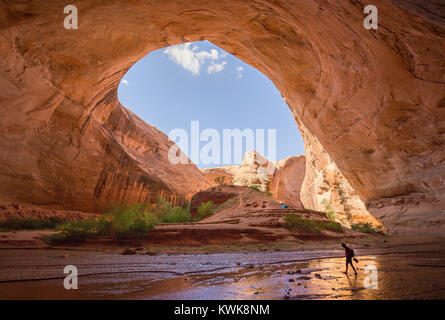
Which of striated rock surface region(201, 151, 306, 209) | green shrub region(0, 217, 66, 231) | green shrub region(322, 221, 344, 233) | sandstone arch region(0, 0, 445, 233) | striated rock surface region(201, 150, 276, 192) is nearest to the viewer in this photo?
sandstone arch region(0, 0, 445, 233)

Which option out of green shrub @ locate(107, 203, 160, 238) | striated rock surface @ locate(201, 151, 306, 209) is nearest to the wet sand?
green shrub @ locate(107, 203, 160, 238)

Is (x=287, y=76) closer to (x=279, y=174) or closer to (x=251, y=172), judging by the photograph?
(x=251, y=172)

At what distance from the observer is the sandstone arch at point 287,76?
8.40m

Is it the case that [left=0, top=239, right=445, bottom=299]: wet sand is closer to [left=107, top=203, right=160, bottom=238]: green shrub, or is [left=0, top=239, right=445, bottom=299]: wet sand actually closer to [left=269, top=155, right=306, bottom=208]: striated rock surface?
[left=107, top=203, right=160, bottom=238]: green shrub

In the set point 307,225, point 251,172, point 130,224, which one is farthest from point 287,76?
point 251,172

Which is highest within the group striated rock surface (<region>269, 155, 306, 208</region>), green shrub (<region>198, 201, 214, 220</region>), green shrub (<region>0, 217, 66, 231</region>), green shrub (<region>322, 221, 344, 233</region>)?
striated rock surface (<region>269, 155, 306, 208</region>)

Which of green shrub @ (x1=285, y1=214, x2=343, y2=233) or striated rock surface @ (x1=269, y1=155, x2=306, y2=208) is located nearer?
green shrub @ (x1=285, y1=214, x2=343, y2=233)

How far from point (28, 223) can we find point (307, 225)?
536 inches

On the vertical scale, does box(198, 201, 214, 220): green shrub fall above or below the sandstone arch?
below

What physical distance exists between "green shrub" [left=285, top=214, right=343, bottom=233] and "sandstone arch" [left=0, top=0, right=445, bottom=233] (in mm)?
2494

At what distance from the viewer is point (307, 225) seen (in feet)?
36.6

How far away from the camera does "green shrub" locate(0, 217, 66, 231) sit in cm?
1117

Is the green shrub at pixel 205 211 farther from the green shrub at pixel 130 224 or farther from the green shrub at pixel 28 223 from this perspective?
the green shrub at pixel 28 223

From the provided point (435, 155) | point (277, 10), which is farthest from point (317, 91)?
point (435, 155)
